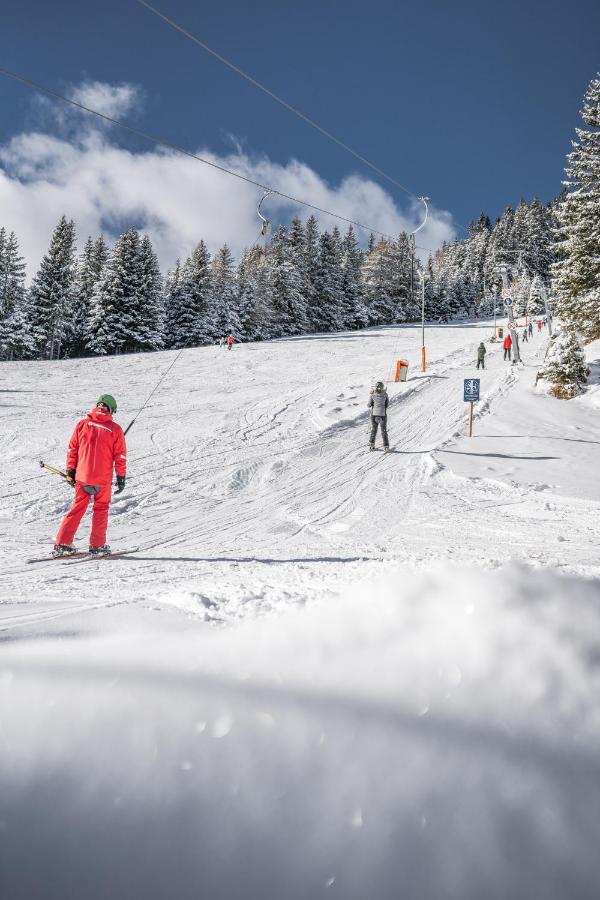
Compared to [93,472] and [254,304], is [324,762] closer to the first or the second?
[93,472]

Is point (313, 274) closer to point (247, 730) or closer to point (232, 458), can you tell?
point (232, 458)

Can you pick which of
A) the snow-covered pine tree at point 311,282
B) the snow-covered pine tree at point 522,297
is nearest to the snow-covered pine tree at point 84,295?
the snow-covered pine tree at point 311,282

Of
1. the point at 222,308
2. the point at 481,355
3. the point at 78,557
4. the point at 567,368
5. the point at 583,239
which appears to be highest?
the point at 222,308

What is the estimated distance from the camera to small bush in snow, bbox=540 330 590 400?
1828 cm

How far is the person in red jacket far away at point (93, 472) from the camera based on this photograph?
5.34 m

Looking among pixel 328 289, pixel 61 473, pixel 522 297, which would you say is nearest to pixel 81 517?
pixel 61 473

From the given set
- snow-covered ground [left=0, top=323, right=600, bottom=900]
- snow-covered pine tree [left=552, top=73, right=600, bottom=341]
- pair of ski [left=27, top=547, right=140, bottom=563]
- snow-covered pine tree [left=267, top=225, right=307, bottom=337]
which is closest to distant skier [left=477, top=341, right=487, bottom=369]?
snow-covered pine tree [left=552, top=73, right=600, bottom=341]

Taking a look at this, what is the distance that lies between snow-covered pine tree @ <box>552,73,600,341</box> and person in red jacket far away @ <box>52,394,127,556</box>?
22.5 meters

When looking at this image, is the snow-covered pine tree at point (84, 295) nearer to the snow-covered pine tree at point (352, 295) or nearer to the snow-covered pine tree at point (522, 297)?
the snow-covered pine tree at point (352, 295)

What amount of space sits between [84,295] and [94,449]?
192 ft

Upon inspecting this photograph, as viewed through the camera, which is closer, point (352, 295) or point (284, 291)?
point (284, 291)

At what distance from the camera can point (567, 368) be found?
1842 cm

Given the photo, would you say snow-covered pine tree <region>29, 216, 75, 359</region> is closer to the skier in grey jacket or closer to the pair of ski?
the skier in grey jacket

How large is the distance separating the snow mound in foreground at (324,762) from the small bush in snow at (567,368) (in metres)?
19.2
